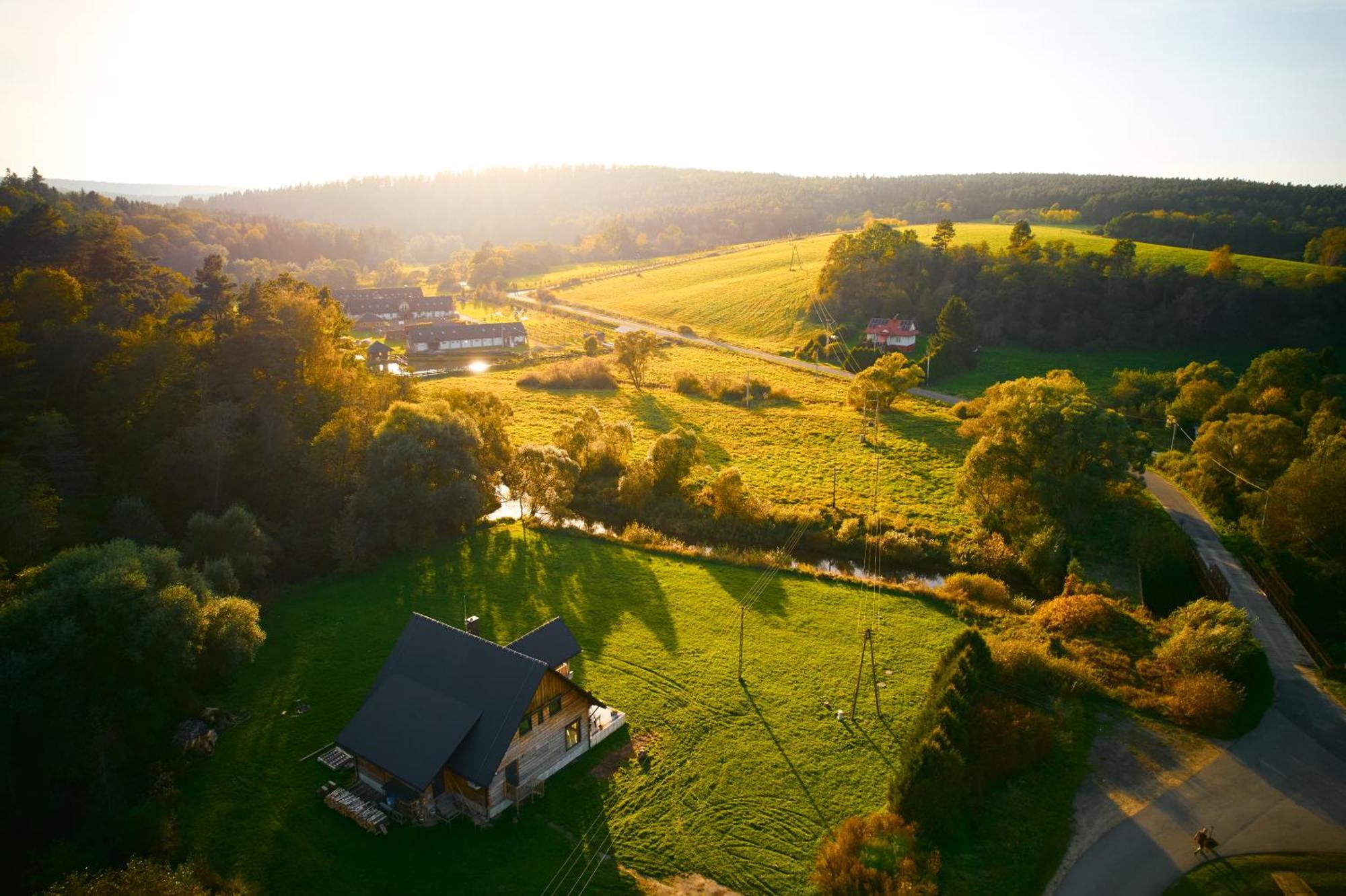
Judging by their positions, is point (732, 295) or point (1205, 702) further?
point (732, 295)

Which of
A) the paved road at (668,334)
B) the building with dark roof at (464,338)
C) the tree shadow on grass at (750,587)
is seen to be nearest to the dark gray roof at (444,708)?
the tree shadow on grass at (750,587)

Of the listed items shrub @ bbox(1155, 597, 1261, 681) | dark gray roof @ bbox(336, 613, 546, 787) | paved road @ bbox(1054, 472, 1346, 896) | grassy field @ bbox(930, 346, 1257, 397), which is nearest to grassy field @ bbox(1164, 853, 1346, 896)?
paved road @ bbox(1054, 472, 1346, 896)

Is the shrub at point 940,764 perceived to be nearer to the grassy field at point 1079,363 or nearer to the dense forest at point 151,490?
the dense forest at point 151,490

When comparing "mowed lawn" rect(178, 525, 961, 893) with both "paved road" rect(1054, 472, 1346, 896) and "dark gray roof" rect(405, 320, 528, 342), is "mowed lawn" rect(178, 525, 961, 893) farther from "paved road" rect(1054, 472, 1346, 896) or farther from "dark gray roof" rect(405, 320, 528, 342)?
"dark gray roof" rect(405, 320, 528, 342)

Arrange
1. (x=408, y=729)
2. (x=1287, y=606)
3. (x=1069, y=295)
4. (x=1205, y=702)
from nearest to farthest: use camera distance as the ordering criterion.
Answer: (x=408, y=729)
(x=1205, y=702)
(x=1287, y=606)
(x=1069, y=295)

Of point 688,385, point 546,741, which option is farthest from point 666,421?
point 546,741

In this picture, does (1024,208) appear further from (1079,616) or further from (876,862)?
(876,862)
